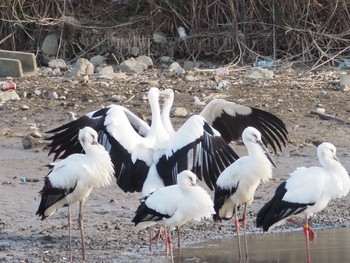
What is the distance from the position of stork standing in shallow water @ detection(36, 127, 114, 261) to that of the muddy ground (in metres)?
0.42

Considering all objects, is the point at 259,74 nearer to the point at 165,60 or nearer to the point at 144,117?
the point at 165,60

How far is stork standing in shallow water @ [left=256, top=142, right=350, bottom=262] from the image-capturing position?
8.02 metres

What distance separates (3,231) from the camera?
347 inches

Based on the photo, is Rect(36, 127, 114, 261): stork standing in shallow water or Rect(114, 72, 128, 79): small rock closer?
Rect(36, 127, 114, 261): stork standing in shallow water

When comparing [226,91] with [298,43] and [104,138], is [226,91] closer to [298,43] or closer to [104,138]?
[298,43]

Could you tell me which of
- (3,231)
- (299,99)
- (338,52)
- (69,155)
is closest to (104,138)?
(69,155)

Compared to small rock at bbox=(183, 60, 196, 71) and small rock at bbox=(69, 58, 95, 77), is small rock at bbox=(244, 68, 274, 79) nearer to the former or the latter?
small rock at bbox=(183, 60, 196, 71)

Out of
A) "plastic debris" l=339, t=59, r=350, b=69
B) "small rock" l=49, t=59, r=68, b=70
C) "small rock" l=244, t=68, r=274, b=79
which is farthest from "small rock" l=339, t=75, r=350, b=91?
"small rock" l=49, t=59, r=68, b=70

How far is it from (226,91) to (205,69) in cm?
127

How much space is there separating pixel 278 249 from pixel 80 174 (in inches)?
65.8

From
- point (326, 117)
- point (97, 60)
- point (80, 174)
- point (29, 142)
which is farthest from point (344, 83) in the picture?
point (80, 174)

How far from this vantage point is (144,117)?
39.3ft

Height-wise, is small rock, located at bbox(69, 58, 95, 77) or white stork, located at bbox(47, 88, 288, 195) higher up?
small rock, located at bbox(69, 58, 95, 77)

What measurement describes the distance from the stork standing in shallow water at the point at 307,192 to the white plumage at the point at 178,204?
49 cm
